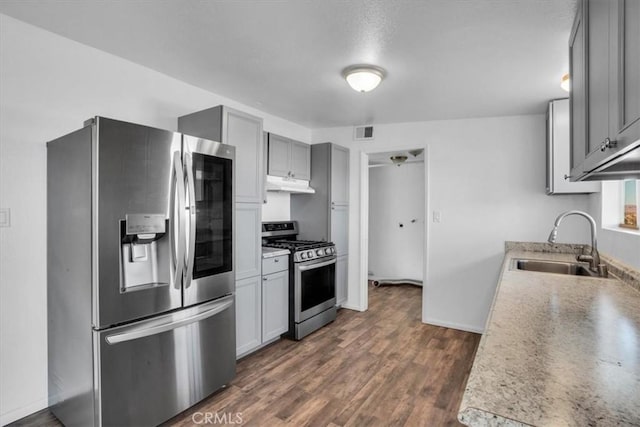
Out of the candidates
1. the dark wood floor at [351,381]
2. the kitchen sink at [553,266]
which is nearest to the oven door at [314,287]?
the dark wood floor at [351,381]

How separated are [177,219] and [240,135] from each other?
1103mm

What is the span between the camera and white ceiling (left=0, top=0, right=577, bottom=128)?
5.89 ft

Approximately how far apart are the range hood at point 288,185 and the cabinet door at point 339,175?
0.29 m

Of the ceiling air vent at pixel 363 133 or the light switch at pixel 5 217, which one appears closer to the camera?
the light switch at pixel 5 217

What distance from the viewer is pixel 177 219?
80.0 inches

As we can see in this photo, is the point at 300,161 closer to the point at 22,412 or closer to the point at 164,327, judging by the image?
the point at 164,327

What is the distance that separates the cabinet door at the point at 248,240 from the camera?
2.85 meters

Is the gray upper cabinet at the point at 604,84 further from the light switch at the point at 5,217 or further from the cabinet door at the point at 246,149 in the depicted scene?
the light switch at the point at 5,217

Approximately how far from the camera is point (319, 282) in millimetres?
3734

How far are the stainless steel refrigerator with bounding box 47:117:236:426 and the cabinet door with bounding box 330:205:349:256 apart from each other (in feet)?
6.65

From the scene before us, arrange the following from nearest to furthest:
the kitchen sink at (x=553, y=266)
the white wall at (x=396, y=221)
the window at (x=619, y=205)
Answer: the window at (x=619, y=205)
the kitchen sink at (x=553, y=266)
the white wall at (x=396, y=221)

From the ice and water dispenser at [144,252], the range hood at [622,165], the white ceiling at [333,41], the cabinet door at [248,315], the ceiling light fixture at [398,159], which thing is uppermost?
the white ceiling at [333,41]

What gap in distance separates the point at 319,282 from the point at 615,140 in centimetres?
312

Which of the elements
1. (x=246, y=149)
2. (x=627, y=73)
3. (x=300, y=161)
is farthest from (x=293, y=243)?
(x=627, y=73)
